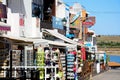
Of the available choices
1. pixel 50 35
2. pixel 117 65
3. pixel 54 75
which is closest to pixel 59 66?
pixel 54 75

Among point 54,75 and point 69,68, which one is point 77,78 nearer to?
point 69,68

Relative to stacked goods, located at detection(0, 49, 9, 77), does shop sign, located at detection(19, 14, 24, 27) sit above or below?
above

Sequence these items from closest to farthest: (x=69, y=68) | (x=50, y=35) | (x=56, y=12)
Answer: (x=69, y=68) → (x=50, y=35) → (x=56, y=12)

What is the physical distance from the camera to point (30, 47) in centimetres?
2128

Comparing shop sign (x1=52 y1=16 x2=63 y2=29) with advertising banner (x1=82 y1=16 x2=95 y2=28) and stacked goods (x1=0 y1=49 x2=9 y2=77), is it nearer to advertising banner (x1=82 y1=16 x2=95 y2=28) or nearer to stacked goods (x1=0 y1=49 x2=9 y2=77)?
advertising banner (x1=82 y1=16 x2=95 y2=28)

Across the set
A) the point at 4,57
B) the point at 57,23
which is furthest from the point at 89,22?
the point at 4,57

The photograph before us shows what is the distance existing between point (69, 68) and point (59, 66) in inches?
105

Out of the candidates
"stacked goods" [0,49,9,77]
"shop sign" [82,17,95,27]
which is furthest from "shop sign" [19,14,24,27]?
"shop sign" [82,17,95,27]

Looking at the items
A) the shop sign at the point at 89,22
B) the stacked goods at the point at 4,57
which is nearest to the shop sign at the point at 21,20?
the stacked goods at the point at 4,57

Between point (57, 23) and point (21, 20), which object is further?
point (57, 23)

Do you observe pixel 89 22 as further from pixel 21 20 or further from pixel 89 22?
pixel 21 20

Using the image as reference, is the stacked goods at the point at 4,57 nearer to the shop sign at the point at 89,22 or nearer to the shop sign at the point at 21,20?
the shop sign at the point at 21,20

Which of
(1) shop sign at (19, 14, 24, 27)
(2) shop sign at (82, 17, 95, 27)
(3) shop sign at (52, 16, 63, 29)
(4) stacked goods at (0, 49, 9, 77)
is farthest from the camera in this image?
(2) shop sign at (82, 17, 95, 27)

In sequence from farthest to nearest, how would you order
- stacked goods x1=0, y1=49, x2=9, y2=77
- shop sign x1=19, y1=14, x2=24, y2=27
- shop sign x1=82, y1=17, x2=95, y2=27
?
1. shop sign x1=82, y1=17, x2=95, y2=27
2. shop sign x1=19, y1=14, x2=24, y2=27
3. stacked goods x1=0, y1=49, x2=9, y2=77
